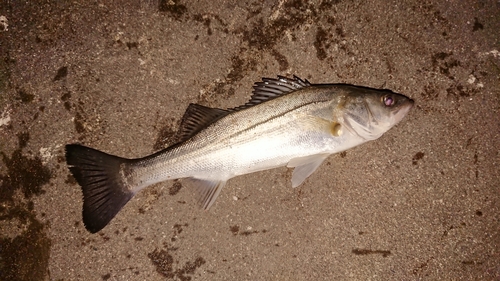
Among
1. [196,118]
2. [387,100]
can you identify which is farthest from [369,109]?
[196,118]

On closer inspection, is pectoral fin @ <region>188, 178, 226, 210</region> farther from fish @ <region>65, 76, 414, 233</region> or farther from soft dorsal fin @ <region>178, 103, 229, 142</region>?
soft dorsal fin @ <region>178, 103, 229, 142</region>

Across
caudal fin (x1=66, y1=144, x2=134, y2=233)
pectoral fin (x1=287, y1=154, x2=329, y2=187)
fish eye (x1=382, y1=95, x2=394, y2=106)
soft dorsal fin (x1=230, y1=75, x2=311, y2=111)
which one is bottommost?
caudal fin (x1=66, y1=144, x2=134, y2=233)

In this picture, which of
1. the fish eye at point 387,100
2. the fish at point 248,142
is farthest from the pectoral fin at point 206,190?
the fish eye at point 387,100

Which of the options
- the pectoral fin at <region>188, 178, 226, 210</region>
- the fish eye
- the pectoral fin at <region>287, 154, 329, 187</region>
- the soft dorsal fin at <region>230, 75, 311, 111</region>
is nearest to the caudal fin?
the pectoral fin at <region>188, 178, 226, 210</region>

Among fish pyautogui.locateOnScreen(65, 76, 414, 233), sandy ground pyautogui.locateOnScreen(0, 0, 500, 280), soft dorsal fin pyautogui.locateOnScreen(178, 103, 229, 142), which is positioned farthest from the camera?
sandy ground pyautogui.locateOnScreen(0, 0, 500, 280)

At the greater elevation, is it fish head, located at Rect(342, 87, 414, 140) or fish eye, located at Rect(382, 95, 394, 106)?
fish eye, located at Rect(382, 95, 394, 106)
